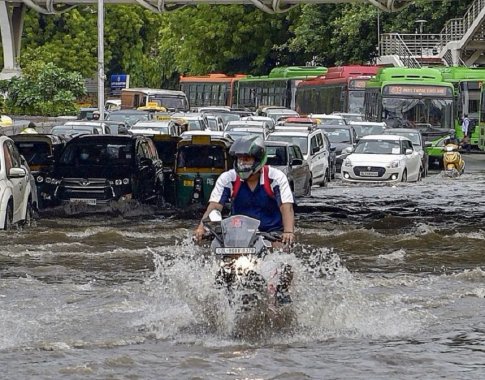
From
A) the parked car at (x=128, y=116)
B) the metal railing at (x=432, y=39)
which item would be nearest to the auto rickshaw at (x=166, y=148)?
the parked car at (x=128, y=116)

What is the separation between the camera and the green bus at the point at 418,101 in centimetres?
4869

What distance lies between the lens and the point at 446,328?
13.6 m

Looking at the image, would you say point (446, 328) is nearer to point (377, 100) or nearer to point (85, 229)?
point (85, 229)

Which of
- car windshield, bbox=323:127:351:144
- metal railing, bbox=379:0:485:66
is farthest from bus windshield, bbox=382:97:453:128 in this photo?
metal railing, bbox=379:0:485:66

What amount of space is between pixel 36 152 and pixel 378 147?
12.9 meters

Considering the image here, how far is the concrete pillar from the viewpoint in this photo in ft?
194

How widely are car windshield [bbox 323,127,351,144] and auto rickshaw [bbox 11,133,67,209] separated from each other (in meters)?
15.1

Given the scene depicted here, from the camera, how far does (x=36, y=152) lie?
94.3ft

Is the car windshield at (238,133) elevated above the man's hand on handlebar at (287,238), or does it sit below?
below

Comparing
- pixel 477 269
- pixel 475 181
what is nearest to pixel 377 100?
pixel 475 181

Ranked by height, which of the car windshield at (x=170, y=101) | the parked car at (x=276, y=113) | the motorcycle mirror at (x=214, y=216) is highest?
the motorcycle mirror at (x=214, y=216)

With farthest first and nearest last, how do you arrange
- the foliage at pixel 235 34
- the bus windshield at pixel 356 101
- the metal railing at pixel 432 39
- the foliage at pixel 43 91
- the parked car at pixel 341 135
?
the foliage at pixel 235 34 < the metal railing at pixel 432 39 < the foliage at pixel 43 91 < the bus windshield at pixel 356 101 < the parked car at pixel 341 135

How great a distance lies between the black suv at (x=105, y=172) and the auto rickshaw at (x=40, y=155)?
20cm

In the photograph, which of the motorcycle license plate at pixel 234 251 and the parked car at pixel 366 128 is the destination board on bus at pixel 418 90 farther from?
the motorcycle license plate at pixel 234 251
